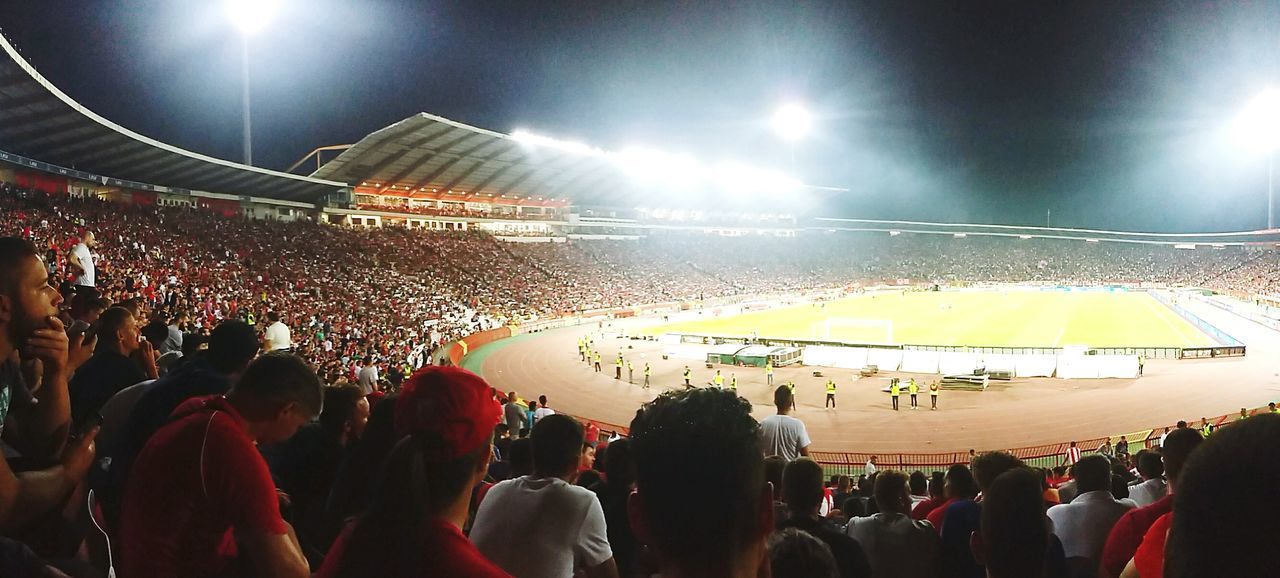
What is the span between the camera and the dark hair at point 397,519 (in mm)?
1896

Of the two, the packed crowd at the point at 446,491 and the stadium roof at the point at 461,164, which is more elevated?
the stadium roof at the point at 461,164

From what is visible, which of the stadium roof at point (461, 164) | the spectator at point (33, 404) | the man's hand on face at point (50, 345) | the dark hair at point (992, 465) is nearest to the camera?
the spectator at point (33, 404)

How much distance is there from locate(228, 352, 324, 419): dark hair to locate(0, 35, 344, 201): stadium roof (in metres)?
25.5

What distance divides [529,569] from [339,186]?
56867 millimetres

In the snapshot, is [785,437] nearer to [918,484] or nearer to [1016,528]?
[918,484]

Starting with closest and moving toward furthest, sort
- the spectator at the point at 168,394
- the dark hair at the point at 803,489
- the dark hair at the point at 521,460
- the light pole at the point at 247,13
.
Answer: the spectator at the point at 168,394 < the dark hair at the point at 803,489 < the dark hair at the point at 521,460 < the light pole at the point at 247,13

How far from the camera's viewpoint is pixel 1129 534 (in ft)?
12.1

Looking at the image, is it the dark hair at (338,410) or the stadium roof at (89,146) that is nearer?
the dark hair at (338,410)

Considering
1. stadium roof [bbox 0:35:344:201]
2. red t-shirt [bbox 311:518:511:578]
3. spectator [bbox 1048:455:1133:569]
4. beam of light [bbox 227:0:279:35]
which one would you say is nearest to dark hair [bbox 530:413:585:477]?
red t-shirt [bbox 311:518:511:578]

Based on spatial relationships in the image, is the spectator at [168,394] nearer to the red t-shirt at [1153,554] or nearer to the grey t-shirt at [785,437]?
the red t-shirt at [1153,554]

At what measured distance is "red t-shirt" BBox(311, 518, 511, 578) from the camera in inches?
75.0

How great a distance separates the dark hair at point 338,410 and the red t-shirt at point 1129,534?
4.21 m

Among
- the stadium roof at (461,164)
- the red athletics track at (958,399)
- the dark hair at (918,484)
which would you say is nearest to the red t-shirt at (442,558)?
the dark hair at (918,484)

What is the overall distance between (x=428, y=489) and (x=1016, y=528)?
2227 mm
